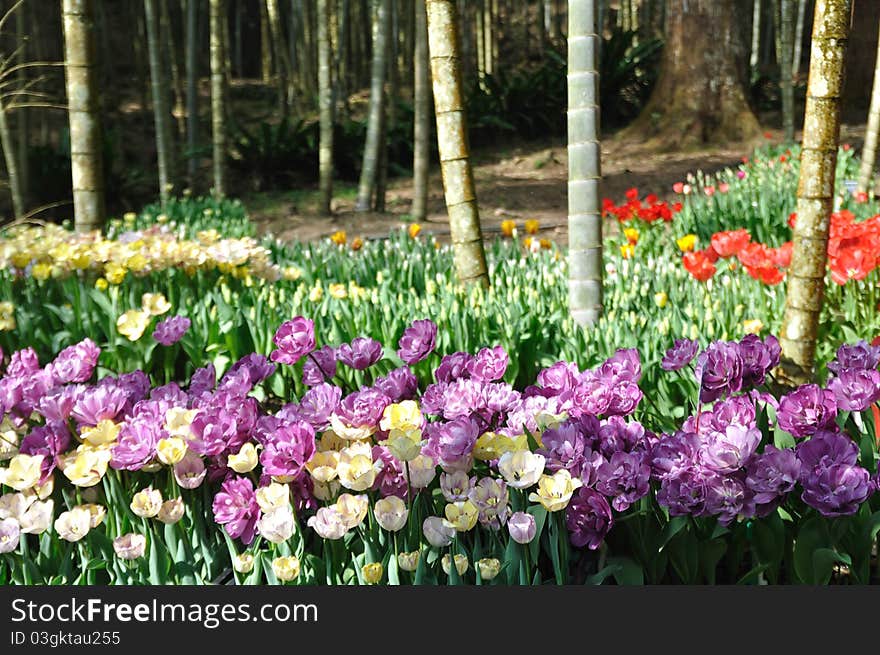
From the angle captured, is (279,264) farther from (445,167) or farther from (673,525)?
(673,525)

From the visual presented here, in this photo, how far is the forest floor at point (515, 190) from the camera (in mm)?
8195

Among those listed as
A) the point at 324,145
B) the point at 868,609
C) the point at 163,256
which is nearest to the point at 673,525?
the point at 868,609

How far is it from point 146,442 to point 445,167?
210cm

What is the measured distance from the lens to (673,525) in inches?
59.4

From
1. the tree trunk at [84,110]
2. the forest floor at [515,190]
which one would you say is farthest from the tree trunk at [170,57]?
the tree trunk at [84,110]

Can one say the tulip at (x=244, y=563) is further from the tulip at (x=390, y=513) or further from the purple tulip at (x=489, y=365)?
the purple tulip at (x=489, y=365)

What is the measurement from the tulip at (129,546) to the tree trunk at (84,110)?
326 centimetres

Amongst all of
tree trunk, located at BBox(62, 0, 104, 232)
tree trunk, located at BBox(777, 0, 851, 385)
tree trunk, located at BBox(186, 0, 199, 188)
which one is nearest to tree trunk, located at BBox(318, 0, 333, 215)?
tree trunk, located at BBox(62, 0, 104, 232)

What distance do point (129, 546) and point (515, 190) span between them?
9.27 m

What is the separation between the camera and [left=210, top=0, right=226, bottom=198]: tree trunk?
7.13m

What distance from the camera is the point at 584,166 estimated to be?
3029 mm

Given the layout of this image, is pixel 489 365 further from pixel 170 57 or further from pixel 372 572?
pixel 170 57

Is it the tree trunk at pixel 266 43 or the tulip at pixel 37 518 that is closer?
the tulip at pixel 37 518

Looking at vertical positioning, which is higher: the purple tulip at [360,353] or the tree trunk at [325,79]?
the tree trunk at [325,79]
